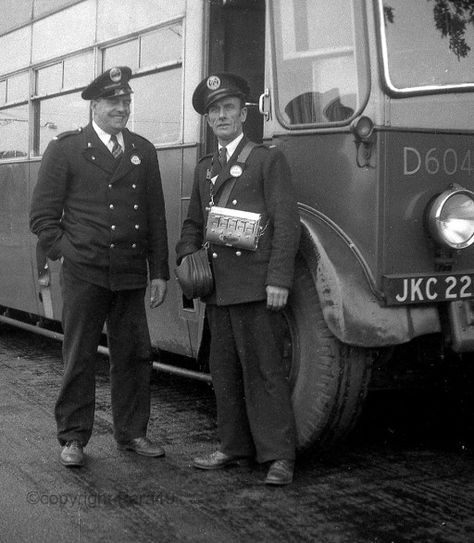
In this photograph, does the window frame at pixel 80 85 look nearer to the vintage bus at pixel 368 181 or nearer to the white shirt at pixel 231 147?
the vintage bus at pixel 368 181

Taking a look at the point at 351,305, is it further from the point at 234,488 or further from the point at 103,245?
the point at 103,245

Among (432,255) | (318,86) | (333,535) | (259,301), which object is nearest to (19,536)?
(333,535)

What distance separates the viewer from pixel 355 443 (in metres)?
4.87

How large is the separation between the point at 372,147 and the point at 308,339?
0.93 metres

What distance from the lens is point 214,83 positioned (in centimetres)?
432

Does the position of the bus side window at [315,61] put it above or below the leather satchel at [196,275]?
above

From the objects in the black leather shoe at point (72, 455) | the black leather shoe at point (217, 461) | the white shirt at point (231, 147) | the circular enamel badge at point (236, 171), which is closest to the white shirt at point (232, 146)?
the white shirt at point (231, 147)

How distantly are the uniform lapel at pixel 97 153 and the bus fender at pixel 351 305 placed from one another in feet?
3.36

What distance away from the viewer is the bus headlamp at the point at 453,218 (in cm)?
413

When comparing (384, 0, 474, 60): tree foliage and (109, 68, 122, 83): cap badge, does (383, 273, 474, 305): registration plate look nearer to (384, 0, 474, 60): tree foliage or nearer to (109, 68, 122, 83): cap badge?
(384, 0, 474, 60): tree foliage

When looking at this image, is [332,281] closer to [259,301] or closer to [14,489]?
[259,301]

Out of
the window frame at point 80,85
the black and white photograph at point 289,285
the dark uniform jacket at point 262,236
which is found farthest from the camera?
the window frame at point 80,85

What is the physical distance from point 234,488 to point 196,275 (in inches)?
38.2

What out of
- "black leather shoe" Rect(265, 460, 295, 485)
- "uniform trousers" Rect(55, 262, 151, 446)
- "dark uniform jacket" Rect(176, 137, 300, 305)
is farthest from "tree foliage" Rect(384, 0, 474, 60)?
"black leather shoe" Rect(265, 460, 295, 485)
